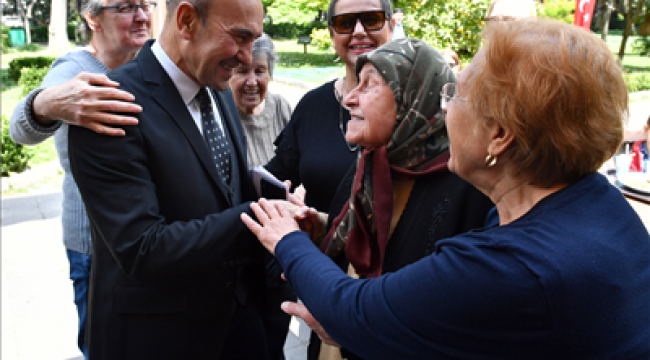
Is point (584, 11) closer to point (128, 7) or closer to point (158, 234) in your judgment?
point (128, 7)

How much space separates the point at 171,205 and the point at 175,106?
14.0 inches

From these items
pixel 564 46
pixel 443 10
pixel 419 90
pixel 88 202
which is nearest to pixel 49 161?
pixel 443 10

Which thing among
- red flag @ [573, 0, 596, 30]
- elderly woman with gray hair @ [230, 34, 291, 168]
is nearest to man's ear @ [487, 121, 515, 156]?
elderly woman with gray hair @ [230, 34, 291, 168]

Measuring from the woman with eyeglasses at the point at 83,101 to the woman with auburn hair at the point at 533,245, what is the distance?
104 cm

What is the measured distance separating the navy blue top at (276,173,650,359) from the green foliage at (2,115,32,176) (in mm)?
7706

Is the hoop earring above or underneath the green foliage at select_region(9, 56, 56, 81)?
above

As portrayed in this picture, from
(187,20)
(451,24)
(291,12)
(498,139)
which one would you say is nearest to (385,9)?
(187,20)

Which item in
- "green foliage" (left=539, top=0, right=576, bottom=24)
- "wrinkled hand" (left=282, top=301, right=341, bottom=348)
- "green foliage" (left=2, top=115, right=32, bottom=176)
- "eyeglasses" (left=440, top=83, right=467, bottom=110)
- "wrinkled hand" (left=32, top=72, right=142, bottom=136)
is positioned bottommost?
"green foliage" (left=2, top=115, right=32, bottom=176)

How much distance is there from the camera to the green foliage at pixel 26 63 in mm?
16438

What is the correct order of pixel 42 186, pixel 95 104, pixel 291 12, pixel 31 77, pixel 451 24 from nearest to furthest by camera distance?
1. pixel 95 104
2. pixel 42 186
3. pixel 451 24
4. pixel 31 77
5. pixel 291 12

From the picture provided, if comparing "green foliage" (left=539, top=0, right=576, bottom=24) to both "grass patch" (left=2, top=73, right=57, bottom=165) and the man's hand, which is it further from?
the man's hand

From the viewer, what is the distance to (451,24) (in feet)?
27.0

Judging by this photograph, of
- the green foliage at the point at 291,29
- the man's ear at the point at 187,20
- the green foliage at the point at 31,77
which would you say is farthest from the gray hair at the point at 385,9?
the green foliage at the point at 291,29

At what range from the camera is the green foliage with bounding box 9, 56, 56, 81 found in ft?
53.9
